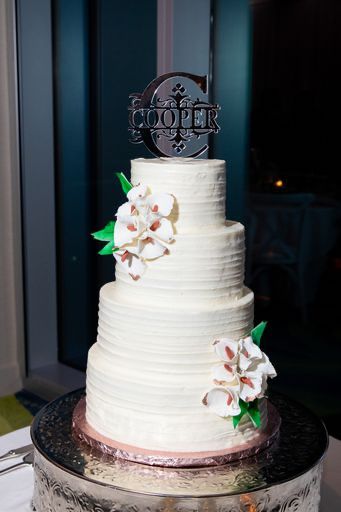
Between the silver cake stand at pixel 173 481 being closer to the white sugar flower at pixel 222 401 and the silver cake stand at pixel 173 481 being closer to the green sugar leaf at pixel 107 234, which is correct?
the white sugar flower at pixel 222 401

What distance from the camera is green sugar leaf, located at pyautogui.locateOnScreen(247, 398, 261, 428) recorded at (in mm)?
1021

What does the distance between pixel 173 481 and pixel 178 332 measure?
0.65ft

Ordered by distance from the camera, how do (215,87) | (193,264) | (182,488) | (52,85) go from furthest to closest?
1. (52,85)
2. (215,87)
3. (193,264)
4. (182,488)

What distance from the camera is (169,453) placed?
0.98 m

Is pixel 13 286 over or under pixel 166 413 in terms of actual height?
under

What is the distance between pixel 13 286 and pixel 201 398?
2.63 meters

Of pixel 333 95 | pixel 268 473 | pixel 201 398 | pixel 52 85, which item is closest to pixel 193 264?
pixel 201 398

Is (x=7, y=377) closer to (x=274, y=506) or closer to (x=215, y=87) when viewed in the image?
(x=215, y=87)

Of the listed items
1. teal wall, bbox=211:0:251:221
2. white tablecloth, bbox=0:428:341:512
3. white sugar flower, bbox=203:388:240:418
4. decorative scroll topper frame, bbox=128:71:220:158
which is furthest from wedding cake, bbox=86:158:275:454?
teal wall, bbox=211:0:251:221

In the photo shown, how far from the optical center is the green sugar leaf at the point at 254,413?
1.02m

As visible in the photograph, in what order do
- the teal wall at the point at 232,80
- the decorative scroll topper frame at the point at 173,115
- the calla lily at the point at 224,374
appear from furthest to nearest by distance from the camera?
the teal wall at the point at 232,80 → the decorative scroll topper frame at the point at 173,115 → the calla lily at the point at 224,374

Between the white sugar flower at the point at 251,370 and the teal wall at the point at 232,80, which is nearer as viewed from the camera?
the white sugar flower at the point at 251,370

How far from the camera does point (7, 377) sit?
3.54m

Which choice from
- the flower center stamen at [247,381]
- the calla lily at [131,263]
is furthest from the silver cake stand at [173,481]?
the calla lily at [131,263]
